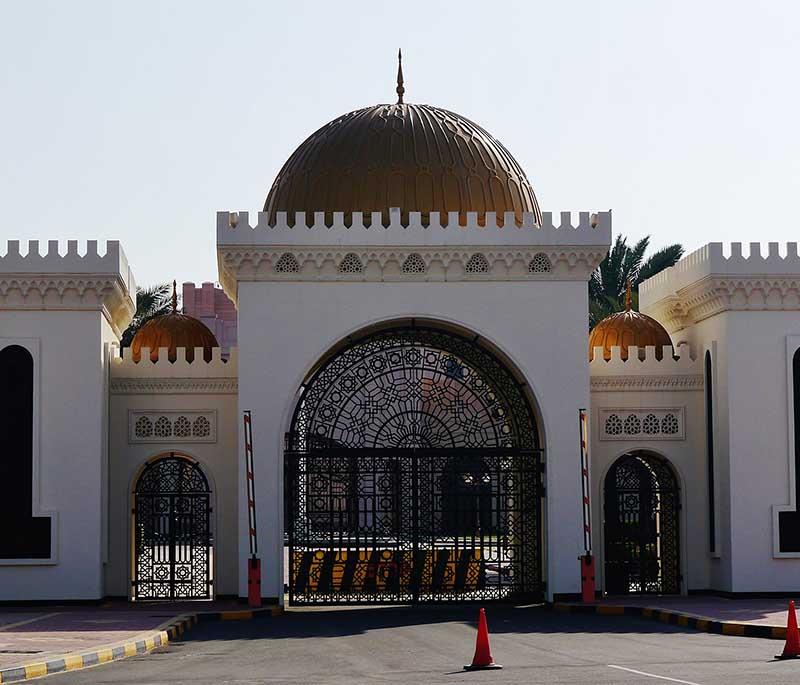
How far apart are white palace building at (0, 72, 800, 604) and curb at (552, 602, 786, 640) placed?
832 millimetres

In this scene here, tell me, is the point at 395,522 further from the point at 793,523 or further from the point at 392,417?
the point at 793,523

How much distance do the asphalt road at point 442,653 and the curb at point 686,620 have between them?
0.30 metres

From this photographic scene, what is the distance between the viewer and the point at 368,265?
2212cm

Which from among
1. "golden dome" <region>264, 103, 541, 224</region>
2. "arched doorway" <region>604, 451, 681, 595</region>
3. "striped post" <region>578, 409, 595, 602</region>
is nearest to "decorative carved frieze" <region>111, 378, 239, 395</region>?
"golden dome" <region>264, 103, 541, 224</region>

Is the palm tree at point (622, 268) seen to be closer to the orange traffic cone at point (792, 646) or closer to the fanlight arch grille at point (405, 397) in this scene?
the fanlight arch grille at point (405, 397)

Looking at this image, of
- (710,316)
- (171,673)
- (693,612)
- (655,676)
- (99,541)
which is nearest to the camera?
(655,676)

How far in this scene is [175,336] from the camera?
24641 mm

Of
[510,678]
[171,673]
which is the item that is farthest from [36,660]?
[510,678]

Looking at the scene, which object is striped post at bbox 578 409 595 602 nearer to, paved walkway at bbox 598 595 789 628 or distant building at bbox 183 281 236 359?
paved walkway at bbox 598 595 789 628

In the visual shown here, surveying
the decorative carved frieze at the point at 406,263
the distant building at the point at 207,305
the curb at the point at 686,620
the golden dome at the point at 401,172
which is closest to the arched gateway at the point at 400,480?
the decorative carved frieze at the point at 406,263

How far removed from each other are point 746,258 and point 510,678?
11351 millimetres

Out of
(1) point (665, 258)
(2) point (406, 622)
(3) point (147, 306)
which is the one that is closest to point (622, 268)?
(1) point (665, 258)

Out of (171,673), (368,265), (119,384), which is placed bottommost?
(171,673)

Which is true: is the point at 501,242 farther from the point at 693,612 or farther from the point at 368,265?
the point at 693,612
